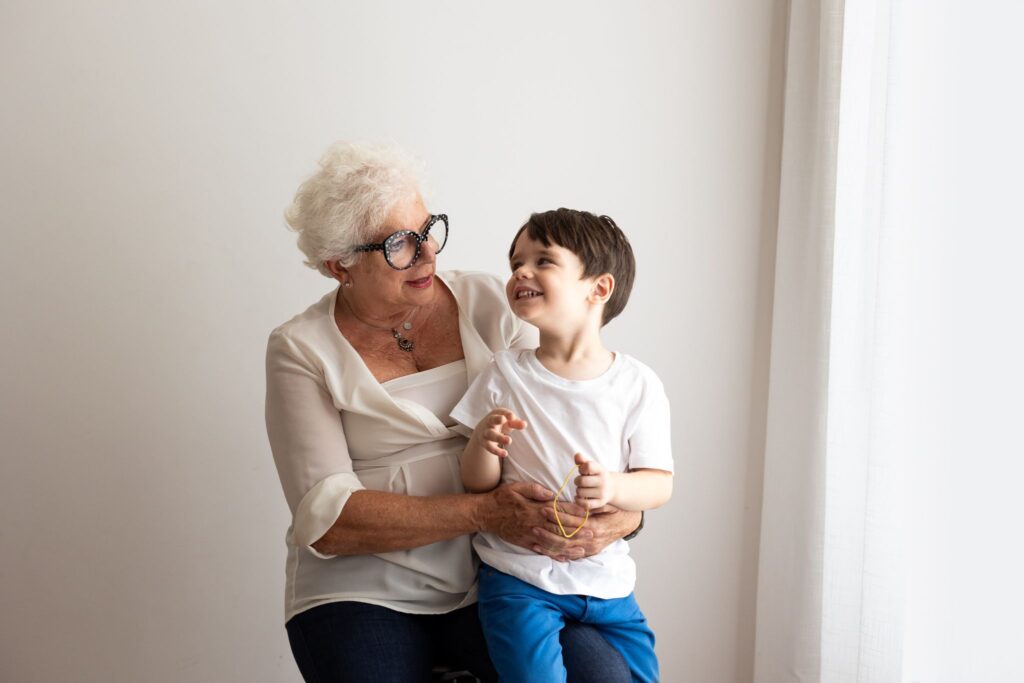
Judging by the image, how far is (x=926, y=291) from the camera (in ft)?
6.57

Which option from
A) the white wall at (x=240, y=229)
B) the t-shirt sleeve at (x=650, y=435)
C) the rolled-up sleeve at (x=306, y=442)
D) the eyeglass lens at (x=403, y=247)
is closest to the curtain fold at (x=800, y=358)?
the white wall at (x=240, y=229)

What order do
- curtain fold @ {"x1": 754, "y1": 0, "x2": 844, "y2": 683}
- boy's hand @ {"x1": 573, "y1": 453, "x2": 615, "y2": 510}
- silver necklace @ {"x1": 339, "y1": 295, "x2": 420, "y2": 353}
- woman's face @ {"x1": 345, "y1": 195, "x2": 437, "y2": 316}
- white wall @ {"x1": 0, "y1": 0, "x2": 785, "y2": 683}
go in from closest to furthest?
1. boy's hand @ {"x1": 573, "y1": 453, "x2": 615, "y2": 510}
2. woman's face @ {"x1": 345, "y1": 195, "x2": 437, "y2": 316}
3. silver necklace @ {"x1": 339, "y1": 295, "x2": 420, "y2": 353}
4. curtain fold @ {"x1": 754, "y1": 0, "x2": 844, "y2": 683}
5. white wall @ {"x1": 0, "y1": 0, "x2": 785, "y2": 683}

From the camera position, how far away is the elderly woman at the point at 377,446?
6.18 ft

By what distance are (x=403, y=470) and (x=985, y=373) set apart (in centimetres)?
117

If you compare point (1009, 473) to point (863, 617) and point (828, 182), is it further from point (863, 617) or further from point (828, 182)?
point (828, 182)

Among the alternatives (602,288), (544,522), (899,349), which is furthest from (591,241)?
(899,349)

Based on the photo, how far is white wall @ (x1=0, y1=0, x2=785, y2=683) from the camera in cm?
257

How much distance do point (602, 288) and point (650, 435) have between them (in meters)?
0.29

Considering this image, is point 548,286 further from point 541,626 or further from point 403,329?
point 541,626

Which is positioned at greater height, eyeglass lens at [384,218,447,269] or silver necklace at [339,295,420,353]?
eyeglass lens at [384,218,447,269]

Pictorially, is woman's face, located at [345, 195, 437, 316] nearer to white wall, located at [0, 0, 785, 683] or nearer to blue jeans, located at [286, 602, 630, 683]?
blue jeans, located at [286, 602, 630, 683]

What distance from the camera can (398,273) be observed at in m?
1.97

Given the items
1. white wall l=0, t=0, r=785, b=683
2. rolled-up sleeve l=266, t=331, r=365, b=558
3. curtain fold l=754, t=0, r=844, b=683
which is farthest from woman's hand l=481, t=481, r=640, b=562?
white wall l=0, t=0, r=785, b=683

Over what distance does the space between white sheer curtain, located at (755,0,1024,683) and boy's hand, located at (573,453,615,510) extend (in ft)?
2.52
